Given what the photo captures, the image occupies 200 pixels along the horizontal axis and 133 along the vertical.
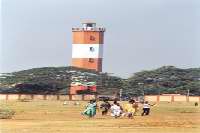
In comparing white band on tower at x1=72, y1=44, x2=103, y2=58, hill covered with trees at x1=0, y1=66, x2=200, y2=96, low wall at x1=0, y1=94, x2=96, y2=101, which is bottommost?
low wall at x1=0, y1=94, x2=96, y2=101

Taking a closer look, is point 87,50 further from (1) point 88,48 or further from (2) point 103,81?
(2) point 103,81

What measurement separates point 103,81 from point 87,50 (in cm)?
503

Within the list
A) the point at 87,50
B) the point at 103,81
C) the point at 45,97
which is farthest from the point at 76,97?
the point at 103,81

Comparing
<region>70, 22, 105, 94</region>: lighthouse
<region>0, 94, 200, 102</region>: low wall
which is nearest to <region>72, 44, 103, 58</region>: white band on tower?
<region>70, 22, 105, 94</region>: lighthouse

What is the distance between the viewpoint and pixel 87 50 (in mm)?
94312

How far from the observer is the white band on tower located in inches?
3683

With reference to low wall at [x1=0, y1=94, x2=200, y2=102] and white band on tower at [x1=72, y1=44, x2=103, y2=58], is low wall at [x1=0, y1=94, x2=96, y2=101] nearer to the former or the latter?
low wall at [x1=0, y1=94, x2=200, y2=102]

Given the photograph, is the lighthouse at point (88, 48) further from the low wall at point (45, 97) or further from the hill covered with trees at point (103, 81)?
the low wall at point (45, 97)

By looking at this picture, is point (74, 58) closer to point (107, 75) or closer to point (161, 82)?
point (107, 75)

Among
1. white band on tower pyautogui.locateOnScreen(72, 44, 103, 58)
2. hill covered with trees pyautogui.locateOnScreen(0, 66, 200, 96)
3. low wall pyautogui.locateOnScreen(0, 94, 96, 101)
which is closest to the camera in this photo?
low wall pyautogui.locateOnScreen(0, 94, 96, 101)

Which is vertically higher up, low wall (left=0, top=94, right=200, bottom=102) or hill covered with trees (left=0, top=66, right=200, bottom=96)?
hill covered with trees (left=0, top=66, right=200, bottom=96)

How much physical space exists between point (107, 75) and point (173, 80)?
951 cm

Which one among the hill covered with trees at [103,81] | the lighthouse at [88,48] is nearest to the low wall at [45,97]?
the hill covered with trees at [103,81]

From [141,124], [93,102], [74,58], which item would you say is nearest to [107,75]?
[74,58]
